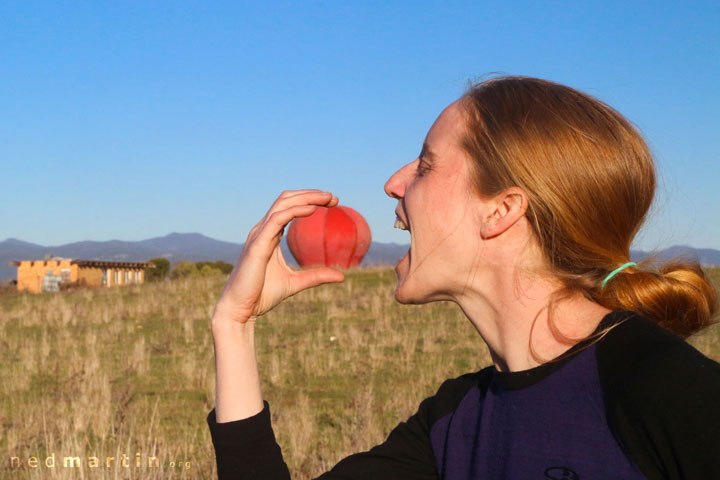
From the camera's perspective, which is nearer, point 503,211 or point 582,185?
point 582,185

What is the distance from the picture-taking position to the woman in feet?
4.33

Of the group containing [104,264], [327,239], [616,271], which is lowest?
[616,271]

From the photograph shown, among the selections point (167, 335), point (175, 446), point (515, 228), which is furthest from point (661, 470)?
point (167, 335)

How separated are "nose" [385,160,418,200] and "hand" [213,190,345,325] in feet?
0.63

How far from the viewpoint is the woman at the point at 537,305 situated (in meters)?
1.32

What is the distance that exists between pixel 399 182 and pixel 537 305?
0.51 m

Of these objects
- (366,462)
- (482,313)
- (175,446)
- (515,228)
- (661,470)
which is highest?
(515,228)

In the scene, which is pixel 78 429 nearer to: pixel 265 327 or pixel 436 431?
pixel 436 431

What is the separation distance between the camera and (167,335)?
11469 millimetres

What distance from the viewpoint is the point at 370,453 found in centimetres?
204

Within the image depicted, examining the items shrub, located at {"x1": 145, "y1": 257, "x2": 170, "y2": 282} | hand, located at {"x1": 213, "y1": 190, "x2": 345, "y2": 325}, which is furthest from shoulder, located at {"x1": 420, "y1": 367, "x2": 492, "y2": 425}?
shrub, located at {"x1": 145, "y1": 257, "x2": 170, "y2": 282}

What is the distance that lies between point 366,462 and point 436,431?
240mm

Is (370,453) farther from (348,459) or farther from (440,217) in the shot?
(440,217)

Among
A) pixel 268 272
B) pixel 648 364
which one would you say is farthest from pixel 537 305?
pixel 268 272
